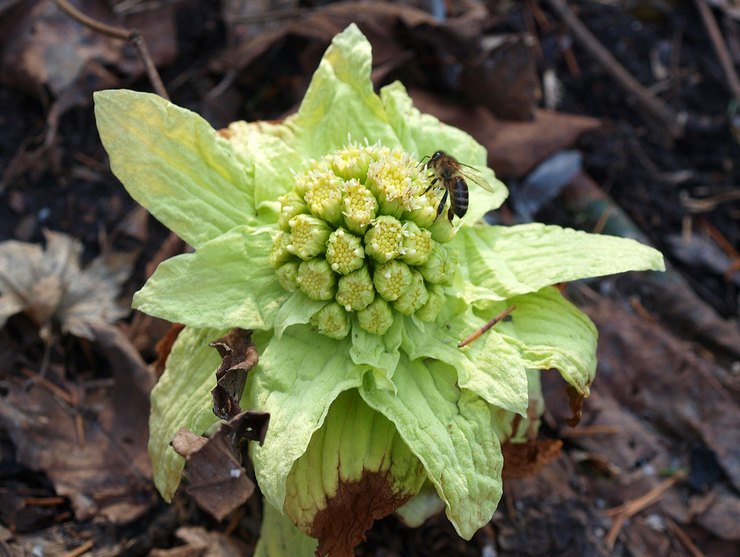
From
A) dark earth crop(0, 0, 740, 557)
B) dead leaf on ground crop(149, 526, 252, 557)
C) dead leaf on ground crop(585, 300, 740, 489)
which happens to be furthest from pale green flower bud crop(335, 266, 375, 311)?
dead leaf on ground crop(585, 300, 740, 489)

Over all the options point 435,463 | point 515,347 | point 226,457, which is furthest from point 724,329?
point 226,457

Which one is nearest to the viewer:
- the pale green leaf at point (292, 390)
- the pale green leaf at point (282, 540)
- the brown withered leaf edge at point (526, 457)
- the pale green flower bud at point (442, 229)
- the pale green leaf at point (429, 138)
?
the pale green leaf at point (292, 390)

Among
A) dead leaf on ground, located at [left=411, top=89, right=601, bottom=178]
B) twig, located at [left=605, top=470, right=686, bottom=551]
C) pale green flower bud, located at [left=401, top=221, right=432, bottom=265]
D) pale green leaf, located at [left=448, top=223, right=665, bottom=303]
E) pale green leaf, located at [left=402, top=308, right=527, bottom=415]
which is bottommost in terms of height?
twig, located at [left=605, top=470, right=686, bottom=551]

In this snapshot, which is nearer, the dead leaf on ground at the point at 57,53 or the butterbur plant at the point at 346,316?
the butterbur plant at the point at 346,316

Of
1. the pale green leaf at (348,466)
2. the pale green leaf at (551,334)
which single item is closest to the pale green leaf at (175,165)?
the pale green leaf at (348,466)

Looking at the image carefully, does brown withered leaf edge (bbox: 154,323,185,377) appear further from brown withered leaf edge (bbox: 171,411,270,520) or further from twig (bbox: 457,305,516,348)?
twig (bbox: 457,305,516,348)

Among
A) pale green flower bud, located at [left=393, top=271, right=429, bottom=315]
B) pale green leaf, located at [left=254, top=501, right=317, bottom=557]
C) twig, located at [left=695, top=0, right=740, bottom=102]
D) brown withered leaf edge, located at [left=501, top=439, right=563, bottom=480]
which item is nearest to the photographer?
pale green flower bud, located at [left=393, top=271, right=429, bottom=315]

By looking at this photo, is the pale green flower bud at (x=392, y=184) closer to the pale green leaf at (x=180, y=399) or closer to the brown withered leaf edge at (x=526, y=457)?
the pale green leaf at (x=180, y=399)

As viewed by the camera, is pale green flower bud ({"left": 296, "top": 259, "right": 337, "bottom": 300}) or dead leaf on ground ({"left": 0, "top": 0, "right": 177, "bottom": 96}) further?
dead leaf on ground ({"left": 0, "top": 0, "right": 177, "bottom": 96})
